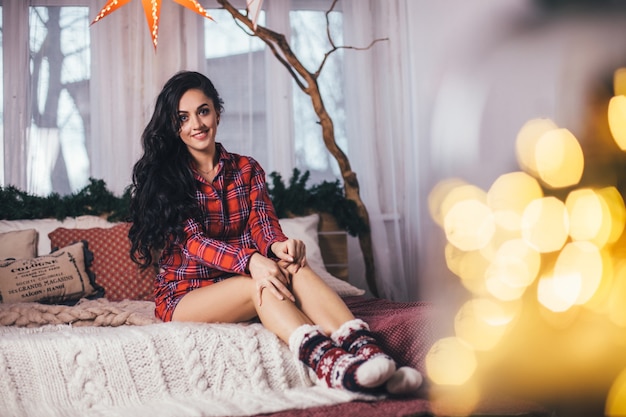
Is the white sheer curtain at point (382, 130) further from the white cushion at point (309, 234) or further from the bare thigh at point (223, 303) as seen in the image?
the bare thigh at point (223, 303)

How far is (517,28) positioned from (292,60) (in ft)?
9.14

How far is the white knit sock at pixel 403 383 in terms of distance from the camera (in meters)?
1.20

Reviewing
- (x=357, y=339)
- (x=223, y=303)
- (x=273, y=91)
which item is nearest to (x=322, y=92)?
(x=273, y=91)

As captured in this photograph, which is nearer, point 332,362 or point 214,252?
point 332,362

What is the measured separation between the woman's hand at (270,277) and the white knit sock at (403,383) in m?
0.41

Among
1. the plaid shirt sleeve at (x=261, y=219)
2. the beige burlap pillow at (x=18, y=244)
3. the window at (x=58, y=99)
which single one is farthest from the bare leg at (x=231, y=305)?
the window at (x=58, y=99)

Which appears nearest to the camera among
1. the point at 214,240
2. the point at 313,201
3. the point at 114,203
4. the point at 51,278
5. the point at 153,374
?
the point at 153,374

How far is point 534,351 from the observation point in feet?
0.66

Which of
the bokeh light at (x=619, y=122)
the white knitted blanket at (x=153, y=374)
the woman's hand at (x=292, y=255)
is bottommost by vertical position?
the white knitted blanket at (x=153, y=374)

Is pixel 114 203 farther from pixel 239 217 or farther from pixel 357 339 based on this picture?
pixel 357 339

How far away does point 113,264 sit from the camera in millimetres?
2320

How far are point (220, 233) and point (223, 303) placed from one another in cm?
35

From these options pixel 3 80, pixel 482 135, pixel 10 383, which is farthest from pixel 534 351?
pixel 3 80

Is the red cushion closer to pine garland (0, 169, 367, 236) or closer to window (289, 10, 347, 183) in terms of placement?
pine garland (0, 169, 367, 236)
